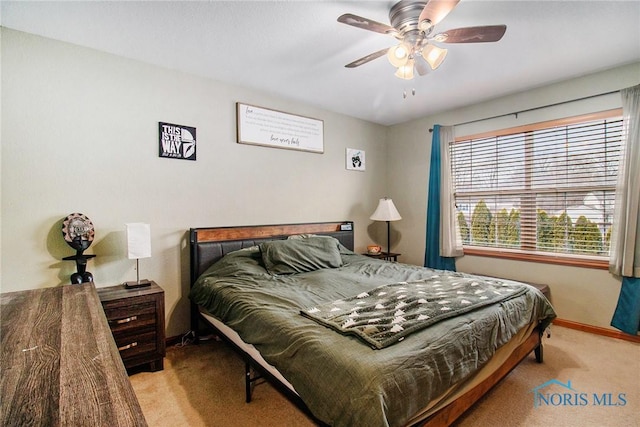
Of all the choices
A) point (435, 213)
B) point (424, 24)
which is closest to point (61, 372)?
point (424, 24)

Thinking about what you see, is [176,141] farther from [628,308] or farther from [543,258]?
[628,308]

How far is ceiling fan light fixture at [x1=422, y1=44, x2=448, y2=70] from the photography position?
201 centimetres

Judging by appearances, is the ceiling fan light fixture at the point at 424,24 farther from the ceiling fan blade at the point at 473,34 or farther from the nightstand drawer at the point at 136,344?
the nightstand drawer at the point at 136,344

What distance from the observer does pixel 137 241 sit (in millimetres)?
2352

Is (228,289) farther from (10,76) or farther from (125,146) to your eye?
(10,76)

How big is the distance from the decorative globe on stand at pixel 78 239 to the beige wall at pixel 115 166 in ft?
0.36

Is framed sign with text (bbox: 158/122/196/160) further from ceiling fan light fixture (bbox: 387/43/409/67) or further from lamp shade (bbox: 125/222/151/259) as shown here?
ceiling fan light fixture (bbox: 387/43/409/67)

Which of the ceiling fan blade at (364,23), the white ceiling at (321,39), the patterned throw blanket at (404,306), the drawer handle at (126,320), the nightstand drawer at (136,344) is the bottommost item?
the nightstand drawer at (136,344)

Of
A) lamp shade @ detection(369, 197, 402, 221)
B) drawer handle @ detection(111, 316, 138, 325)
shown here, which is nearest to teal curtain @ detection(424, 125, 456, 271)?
lamp shade @ detection(369, 197, 402, 221)

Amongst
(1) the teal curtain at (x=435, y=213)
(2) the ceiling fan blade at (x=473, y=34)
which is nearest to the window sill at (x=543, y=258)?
(1) the teal curtain at (x=435, y=213)

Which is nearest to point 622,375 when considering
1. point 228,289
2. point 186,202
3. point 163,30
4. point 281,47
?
point 228,289

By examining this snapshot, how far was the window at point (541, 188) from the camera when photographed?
117 inches

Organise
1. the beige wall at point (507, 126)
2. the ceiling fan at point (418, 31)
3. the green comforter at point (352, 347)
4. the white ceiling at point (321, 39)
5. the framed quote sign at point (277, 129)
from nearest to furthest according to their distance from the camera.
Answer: the green comforter at point (352, 347) → the ceiling fan at point (418, 31) → the white ceiling at point (321, 39) → the beige wall at point (507, 126) → the framed quote sign at point (277, 129)

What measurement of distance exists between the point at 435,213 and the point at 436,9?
111 inches
